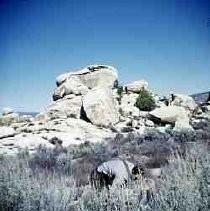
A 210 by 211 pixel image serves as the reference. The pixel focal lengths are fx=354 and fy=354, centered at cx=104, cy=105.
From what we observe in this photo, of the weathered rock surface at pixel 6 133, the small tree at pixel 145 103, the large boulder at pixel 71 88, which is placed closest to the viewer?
the weathered rock surface at pixel 6 133

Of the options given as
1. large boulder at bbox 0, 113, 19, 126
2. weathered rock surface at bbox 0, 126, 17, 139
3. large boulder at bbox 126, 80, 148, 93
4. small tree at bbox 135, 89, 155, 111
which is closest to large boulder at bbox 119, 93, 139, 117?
small tree at bbox 135, 89, 155, 111

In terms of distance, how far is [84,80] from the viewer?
25.2 metres

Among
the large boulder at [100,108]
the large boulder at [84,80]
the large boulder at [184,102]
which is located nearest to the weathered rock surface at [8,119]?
the large boulder at [84,80]

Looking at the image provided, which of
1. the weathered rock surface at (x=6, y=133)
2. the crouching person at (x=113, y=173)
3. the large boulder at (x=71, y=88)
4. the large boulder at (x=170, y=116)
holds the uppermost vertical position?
the large boulder at (x=71, y=88)

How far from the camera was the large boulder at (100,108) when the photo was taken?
20.5 m

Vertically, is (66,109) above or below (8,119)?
above

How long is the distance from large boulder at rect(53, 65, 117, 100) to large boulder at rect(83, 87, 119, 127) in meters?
2.10

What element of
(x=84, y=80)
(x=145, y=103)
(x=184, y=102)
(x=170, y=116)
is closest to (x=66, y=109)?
(x=84, y=80)

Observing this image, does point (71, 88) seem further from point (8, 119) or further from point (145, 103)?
point (145, 103)

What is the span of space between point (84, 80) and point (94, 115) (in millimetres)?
5291

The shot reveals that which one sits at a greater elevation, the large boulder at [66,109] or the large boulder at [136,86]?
the large boulder at [136,86]

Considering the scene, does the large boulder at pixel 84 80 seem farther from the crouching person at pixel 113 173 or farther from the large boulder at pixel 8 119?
the crouching person at pixel 113 173

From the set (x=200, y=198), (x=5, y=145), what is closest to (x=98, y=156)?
(x=200, y=198)

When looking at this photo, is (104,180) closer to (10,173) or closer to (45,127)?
(10,173)
